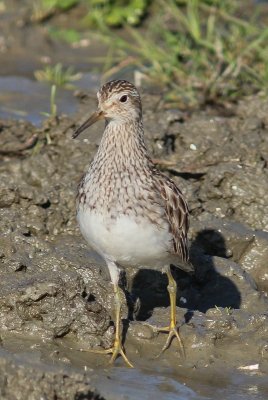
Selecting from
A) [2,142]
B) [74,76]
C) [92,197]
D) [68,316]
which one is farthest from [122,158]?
[74,76]

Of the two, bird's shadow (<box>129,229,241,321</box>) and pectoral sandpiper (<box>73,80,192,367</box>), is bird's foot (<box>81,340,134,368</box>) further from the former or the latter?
bird's shadow (<box>129,229,241,321</box>)

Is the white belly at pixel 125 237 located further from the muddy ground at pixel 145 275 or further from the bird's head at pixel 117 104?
the bird's head at pixel 117 104

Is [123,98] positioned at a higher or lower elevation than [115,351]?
higher

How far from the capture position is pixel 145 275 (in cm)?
793

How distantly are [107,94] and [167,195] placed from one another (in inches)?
30.5

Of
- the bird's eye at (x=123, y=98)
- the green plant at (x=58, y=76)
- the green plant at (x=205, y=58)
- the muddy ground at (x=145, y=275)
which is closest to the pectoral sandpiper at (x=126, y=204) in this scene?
the bird's eye at (x=123, y=98)

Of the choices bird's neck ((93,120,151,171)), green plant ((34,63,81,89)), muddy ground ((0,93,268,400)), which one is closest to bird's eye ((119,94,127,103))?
bird's neck ((93,120,151,171))

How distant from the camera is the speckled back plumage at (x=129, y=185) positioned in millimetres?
6566

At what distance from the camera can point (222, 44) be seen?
1101 centimetres

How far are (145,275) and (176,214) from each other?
3.73 ft

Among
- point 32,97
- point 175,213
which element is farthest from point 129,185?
point 32,97

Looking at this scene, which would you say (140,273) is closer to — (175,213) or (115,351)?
(175,213)

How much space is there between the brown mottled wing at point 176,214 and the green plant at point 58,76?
4.65 m

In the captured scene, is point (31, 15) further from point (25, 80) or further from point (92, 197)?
point (92, 197)
